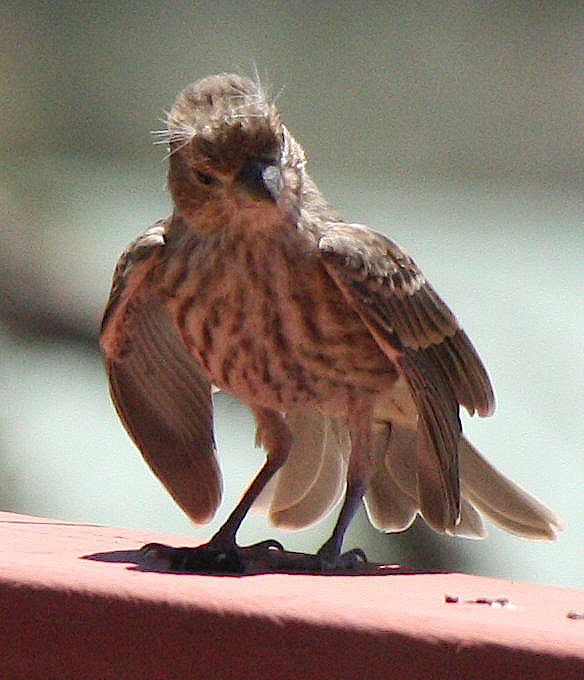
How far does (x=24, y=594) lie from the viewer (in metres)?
2.49

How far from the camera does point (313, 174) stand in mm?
7242

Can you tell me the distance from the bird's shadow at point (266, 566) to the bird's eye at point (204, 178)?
2.56ft

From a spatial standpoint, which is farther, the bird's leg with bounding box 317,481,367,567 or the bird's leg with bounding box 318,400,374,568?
the bird's leg with bounding box 318,400,374,568

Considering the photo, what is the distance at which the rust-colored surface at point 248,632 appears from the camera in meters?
2.25

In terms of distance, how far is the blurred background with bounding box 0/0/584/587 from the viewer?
22.6 ft

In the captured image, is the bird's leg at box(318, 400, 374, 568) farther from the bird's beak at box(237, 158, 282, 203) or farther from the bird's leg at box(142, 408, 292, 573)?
the bird's beak at box(237, 158, 282, 203)

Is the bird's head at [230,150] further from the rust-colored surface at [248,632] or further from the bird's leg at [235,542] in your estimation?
the rust-colored surface at [248,632]

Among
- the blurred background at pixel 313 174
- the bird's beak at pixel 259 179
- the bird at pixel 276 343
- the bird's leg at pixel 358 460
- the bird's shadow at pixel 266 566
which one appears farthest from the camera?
the blurred background at pixel 313 174

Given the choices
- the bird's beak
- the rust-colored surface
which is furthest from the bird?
the rust-colored surface

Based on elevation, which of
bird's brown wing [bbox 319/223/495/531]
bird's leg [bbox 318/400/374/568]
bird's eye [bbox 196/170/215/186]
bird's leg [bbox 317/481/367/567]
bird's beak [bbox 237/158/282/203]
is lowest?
bird's leg [bbox 317/481/367/567]

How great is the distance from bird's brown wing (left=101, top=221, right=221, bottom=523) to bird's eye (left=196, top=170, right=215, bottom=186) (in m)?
0.29

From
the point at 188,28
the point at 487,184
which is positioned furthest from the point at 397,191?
the point at 188,28

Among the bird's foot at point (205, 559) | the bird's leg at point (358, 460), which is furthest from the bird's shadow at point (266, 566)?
the bird's leg at point (358, 460)

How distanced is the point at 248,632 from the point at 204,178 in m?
1.52
